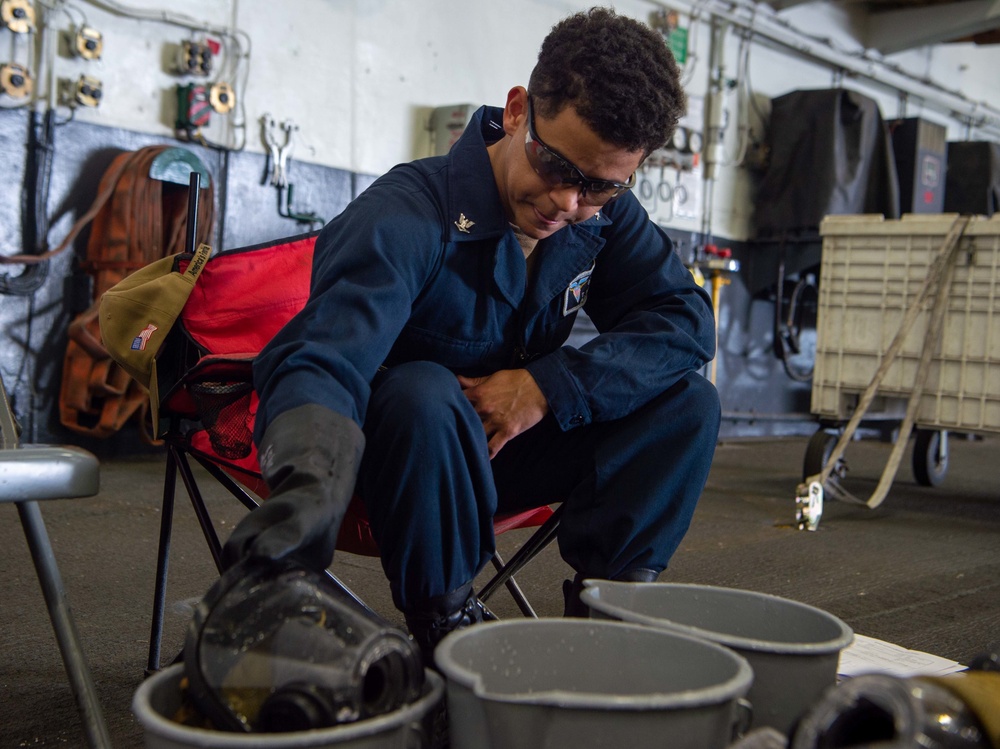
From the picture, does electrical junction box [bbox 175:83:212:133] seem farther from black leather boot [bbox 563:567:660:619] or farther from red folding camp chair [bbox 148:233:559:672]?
black leather boot [bbox 563:567:660:619]

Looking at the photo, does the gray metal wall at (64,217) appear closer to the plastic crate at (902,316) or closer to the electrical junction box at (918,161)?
the plastic crate at (902,316)

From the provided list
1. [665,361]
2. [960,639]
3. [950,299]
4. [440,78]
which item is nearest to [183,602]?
[665,361]

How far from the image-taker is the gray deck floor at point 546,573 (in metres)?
1.47

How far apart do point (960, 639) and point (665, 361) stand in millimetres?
1006

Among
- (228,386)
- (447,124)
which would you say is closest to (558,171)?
(228,386)

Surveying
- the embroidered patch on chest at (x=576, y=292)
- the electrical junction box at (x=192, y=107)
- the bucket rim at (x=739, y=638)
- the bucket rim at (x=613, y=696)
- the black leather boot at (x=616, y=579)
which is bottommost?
the black leather boot at (x=616, y=579)

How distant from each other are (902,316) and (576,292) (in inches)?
89.7

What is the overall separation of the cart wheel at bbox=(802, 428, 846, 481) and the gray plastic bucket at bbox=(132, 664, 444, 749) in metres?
2.90

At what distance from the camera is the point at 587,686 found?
2.80 feet

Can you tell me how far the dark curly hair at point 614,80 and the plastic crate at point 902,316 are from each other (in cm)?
230

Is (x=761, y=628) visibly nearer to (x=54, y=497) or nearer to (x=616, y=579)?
(x=616, y=579)

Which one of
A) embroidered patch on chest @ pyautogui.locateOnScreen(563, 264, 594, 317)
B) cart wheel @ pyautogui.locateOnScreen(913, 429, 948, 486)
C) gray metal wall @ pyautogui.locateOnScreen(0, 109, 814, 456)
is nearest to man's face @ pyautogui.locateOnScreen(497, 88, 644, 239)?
embroidered patch on chest @ pyautogui.locateOnScreen(563, 264, 594, 317)

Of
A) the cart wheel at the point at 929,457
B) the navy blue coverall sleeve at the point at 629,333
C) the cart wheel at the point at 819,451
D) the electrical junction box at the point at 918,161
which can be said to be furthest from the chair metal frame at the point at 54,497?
the electrical junction box at the point at 918,161

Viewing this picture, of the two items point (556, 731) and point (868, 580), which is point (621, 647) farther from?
point (868, 580)
